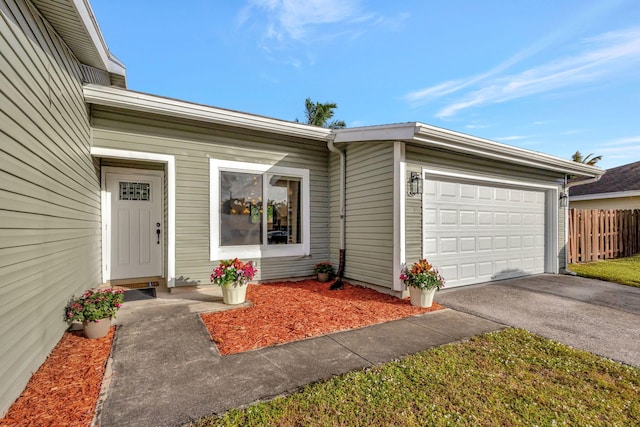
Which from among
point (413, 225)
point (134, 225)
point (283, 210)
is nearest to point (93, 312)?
point (134, 225)

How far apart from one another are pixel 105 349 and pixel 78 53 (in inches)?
142

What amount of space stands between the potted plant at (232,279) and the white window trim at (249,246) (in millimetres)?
1093

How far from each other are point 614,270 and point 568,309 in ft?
16.4

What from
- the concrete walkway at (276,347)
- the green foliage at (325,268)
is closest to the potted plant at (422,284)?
the concrete walkway at (276,347)

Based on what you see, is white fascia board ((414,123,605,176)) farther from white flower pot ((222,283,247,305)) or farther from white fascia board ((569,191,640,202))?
white fascia board ((569,191,640,202))

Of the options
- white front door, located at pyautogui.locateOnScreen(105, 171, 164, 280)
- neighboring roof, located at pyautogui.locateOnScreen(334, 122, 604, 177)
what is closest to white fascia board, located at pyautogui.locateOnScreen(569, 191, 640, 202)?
neighboring roof, located at pyautogui.locateOnScreen(334, 122, 604, 177)

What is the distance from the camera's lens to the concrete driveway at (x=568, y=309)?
3.28 m

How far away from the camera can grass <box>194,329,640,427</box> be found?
6.23 ft

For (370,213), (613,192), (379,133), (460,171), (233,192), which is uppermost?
(379,133)

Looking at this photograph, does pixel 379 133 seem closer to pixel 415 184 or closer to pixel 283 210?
pixel 415 184

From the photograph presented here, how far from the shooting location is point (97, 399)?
2.08 metres

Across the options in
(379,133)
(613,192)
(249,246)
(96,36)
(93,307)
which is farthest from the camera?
(613,192)

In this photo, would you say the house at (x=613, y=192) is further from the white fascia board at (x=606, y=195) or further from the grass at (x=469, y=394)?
the grass at (x=469, y=394)

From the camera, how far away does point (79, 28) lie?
3.01 metres
